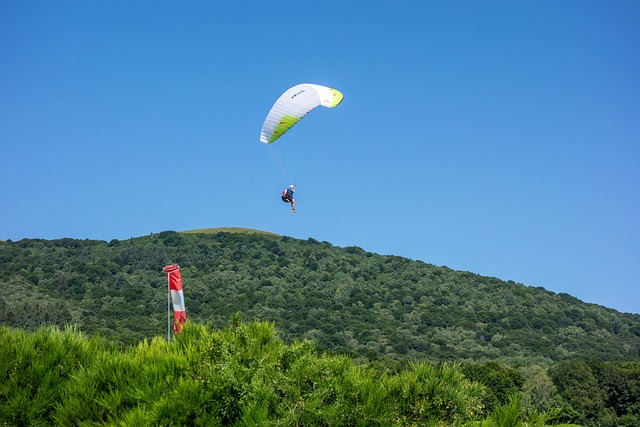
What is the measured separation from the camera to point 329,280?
155250 mm

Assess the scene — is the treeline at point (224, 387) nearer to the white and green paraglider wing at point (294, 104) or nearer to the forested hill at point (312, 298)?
the white and green paraglider wing at point (294, 104)

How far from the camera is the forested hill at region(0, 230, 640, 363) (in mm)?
113750

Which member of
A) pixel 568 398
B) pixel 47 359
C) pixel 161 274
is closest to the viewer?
pixel 47 359

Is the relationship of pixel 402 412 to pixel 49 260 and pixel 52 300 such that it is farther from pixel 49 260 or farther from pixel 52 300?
pixel 49 260

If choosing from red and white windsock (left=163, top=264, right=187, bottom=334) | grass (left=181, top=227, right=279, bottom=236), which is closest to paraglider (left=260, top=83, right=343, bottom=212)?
red and white windsock (left=163, top=264, right=187, bottom=334)

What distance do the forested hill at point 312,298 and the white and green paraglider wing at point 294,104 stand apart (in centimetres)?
5724

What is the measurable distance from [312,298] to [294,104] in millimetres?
97654

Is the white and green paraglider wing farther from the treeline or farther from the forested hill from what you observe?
the forested hill

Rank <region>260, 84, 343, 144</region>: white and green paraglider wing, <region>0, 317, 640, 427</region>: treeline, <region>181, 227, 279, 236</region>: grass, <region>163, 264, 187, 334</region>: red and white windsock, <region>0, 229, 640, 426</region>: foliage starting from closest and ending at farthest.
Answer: <region>0, 317, 640, 427</region>: treeline → <region>0, 229, 640, 426</region>: foliage → <region>163, 264, 187, 334</region>: red and white windsock → <region>260, 84, 343, 144</region>: white and green paraglider wing → <region>181, 227, 279, 236</region>: grass

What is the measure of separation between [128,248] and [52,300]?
136 feet

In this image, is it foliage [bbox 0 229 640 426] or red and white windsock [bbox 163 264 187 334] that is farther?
red and white windsock [bbox 163 264 187 334]

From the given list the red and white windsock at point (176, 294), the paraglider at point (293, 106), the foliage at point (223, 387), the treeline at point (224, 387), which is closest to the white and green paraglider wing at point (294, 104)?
the paraglider at point (293, 106)

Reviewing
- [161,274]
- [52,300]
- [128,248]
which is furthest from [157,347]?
[128,248]

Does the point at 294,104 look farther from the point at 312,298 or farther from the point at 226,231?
the point at 226,231
